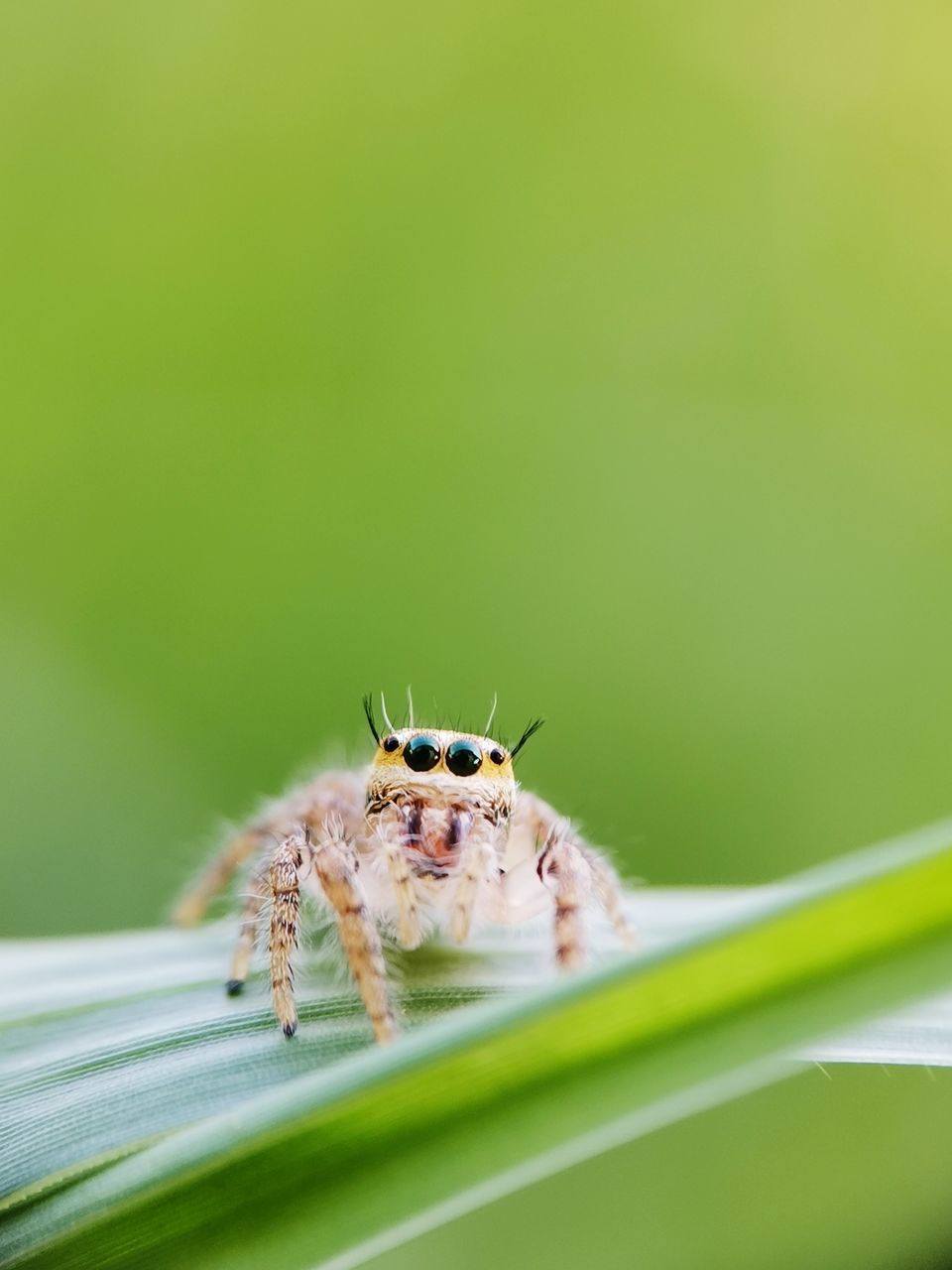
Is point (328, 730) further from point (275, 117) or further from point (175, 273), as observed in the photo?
point (275, 117)

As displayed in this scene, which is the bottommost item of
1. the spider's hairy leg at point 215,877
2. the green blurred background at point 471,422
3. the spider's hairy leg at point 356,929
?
the spider's hairy leg at point 356,929

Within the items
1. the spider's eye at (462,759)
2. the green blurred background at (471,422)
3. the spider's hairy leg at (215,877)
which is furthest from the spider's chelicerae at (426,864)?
the green blurred background at (471,422)

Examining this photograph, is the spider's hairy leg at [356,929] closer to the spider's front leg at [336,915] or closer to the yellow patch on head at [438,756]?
the spider's front leg at [336,915]

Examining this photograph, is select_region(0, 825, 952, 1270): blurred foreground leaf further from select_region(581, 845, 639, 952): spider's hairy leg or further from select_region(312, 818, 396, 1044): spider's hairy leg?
select_region(581, 845, 639, 952): spider's hairy leg

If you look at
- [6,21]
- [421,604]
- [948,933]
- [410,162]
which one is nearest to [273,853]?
[948,933]

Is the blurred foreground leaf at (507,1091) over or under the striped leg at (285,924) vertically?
under

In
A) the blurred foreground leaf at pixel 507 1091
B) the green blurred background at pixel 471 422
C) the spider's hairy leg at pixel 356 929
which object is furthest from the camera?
the green blurred background at pixel 471 422

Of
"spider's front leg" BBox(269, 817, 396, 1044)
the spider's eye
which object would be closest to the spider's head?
the spider's eye
